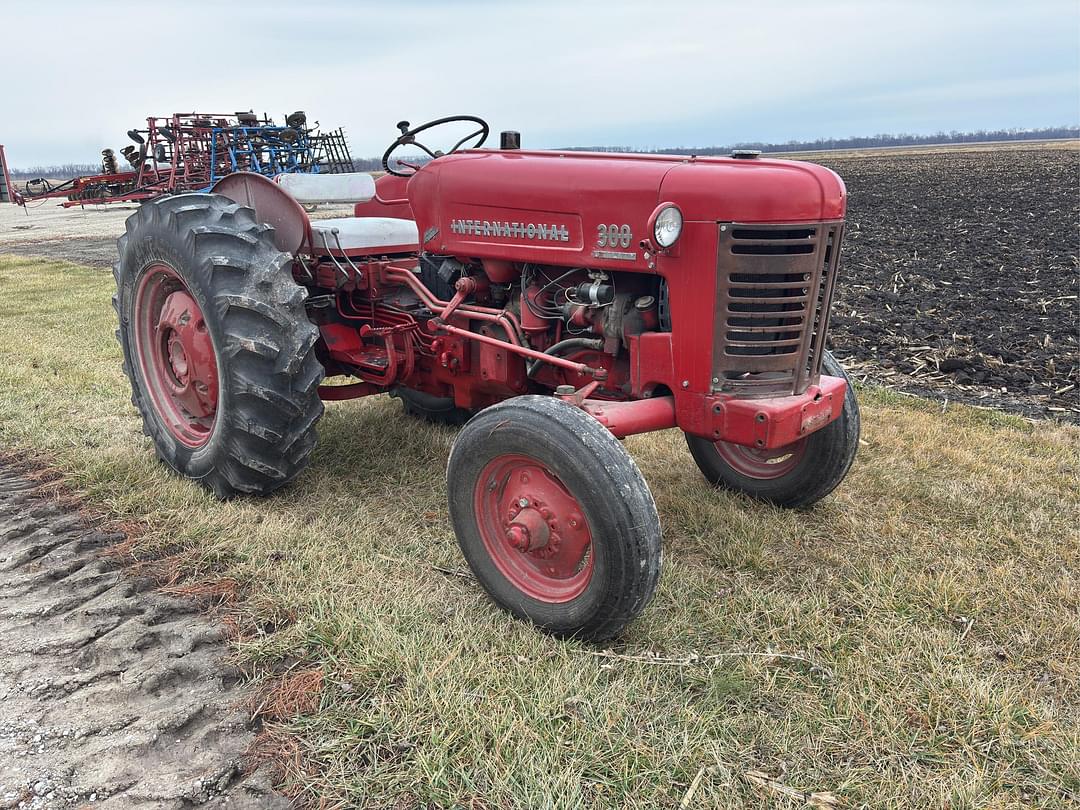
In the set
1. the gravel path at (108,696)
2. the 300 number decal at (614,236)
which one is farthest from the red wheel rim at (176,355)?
the 300 number decal at (614,236)

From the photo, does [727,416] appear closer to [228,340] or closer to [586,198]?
[586,198]

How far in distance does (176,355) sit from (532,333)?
179cm

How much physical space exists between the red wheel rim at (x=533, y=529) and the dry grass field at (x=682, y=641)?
0.18m

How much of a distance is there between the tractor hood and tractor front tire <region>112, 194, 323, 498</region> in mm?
716

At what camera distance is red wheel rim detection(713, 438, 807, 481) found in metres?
3.49

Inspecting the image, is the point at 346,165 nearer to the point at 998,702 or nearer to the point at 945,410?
the point at 945,410

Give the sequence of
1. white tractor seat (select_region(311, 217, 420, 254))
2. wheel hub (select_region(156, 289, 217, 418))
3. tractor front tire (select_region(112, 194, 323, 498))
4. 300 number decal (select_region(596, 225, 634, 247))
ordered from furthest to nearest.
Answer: white tractor seat (select_region(311, 217, 420, 254)) < wheel hub (select_region(156, 289, 217, 418)) < tractor front tire (select_region(112, 194, 323, 498)) < 300 number decal (select_region(596, 225, 634, 247))

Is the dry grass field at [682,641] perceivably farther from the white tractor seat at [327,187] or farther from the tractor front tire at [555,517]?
the white tractor seat at [327,187]

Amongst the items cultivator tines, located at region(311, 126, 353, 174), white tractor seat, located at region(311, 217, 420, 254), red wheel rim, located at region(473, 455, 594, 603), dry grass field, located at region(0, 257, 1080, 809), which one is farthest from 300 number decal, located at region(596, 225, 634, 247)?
cultivator tines, located at region(311, 126, 353, 174)

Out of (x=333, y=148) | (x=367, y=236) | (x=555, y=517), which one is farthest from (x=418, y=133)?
(x=333, y=148)

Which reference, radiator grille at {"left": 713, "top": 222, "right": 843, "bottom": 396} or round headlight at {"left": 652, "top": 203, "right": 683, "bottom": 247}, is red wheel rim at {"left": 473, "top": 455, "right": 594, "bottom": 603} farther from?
round headlight at {"left": 652, "top": 203, "right": 683, "bottom": 247}

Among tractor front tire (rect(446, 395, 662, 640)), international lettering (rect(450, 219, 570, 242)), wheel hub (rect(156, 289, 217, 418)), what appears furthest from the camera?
wheel hub (rect(156, 289, 217, 418))

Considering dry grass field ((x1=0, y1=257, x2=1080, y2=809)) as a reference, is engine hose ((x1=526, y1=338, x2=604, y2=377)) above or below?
above

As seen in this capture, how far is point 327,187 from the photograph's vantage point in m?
4.14
